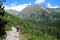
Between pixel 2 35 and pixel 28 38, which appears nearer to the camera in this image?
pixel 2 35

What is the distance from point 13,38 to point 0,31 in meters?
3.01

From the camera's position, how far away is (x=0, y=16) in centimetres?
1834

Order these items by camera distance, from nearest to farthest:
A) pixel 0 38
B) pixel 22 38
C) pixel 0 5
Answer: pixel 0 38 → pixel 0 5 → pixel 22 38

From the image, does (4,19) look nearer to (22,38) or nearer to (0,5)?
(0,5)

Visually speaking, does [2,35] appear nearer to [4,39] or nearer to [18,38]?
[4,39]

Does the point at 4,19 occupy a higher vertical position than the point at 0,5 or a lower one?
lower

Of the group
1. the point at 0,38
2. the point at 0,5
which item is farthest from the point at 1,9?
the point at 0,38

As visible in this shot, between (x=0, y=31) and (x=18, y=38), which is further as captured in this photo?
(x=18, y=38)

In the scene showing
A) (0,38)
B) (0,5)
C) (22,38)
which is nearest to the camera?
(0,38)

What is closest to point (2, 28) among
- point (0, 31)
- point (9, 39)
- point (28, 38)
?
point (0, 31)

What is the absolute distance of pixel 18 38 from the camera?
825 inches

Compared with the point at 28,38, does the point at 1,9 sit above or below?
above

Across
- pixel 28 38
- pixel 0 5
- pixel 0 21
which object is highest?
pixel 0 5

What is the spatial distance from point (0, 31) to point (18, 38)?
3.12 meters
